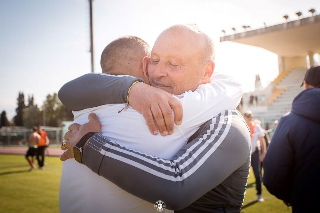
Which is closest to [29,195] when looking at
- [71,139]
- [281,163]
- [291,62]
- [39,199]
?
[39,199]

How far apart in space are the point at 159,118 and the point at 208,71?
2.39ft

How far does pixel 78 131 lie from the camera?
59.6 inches

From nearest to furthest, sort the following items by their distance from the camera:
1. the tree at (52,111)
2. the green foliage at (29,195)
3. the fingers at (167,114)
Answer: the fingers at (167,114)
the green foliage at (29,195)
the tree at (52,111)

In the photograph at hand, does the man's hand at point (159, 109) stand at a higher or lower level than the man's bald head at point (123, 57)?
lower

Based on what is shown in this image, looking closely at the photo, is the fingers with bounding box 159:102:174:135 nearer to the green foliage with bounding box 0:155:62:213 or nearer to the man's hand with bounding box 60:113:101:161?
the man's hand with bounding box 60:113:101:161

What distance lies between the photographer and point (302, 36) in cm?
2583

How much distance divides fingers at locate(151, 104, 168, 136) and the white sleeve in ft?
0.43

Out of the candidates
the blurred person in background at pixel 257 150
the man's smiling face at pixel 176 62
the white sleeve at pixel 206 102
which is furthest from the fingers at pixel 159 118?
the blurred person in background at pixel 257 150

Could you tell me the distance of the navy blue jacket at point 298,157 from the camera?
2676 mm

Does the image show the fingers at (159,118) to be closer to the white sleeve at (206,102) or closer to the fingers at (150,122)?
the fingers at (150,122)

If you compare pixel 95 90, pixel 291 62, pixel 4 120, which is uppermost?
pixel 291 62

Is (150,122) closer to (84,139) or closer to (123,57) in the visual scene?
(84,139)

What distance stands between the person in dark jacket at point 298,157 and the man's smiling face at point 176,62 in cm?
153

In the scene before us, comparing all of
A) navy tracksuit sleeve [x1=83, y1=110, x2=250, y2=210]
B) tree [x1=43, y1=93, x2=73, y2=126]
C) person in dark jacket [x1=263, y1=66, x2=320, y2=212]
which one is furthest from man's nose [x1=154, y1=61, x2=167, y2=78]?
tree [x1=43, y1=93, x2=73, y2=126]
